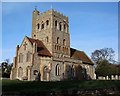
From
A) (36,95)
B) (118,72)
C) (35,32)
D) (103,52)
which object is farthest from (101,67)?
(36,95)

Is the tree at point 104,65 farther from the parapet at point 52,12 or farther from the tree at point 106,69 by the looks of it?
the parapet at point 52,12

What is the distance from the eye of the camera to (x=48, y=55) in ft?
107

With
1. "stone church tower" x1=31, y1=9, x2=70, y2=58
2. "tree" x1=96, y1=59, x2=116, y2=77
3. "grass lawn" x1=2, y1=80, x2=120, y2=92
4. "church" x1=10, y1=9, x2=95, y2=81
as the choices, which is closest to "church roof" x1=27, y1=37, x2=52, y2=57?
"church" x1=10, y1=9, x2=95, y2=81

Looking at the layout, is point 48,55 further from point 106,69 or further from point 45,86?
point 106,69

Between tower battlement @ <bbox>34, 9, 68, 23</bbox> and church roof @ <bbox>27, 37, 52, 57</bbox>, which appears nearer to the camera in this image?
church roof @ <bbox>27, 37, 52, 57</bbox>

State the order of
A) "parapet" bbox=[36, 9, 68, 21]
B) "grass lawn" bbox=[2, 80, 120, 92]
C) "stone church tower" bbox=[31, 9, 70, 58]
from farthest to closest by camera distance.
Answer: "parapet" bbox=[36, 9, 68, 21], "stone church tower" bbox=[31, 9, 70, 58], "grass lawn" bbox=[2, 80, 120, 92]

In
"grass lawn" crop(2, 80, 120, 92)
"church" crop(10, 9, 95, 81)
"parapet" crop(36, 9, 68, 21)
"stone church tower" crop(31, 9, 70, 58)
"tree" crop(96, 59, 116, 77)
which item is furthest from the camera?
"tree" crop(96, 59, 116, 77)

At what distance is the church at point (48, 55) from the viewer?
30234 millimetres

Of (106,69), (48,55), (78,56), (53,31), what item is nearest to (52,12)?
(53,31)

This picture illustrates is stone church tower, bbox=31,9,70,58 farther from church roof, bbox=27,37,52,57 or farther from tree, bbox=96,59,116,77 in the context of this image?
tree, bbox=96,59,116,77

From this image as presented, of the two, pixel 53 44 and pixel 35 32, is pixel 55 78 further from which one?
pixel 35 32

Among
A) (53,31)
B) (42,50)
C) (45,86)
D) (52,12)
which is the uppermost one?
(52,12)

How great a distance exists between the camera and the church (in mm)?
30234

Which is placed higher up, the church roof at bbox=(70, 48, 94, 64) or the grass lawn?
the church roof at bbox=(70, 48, 94, 64)
